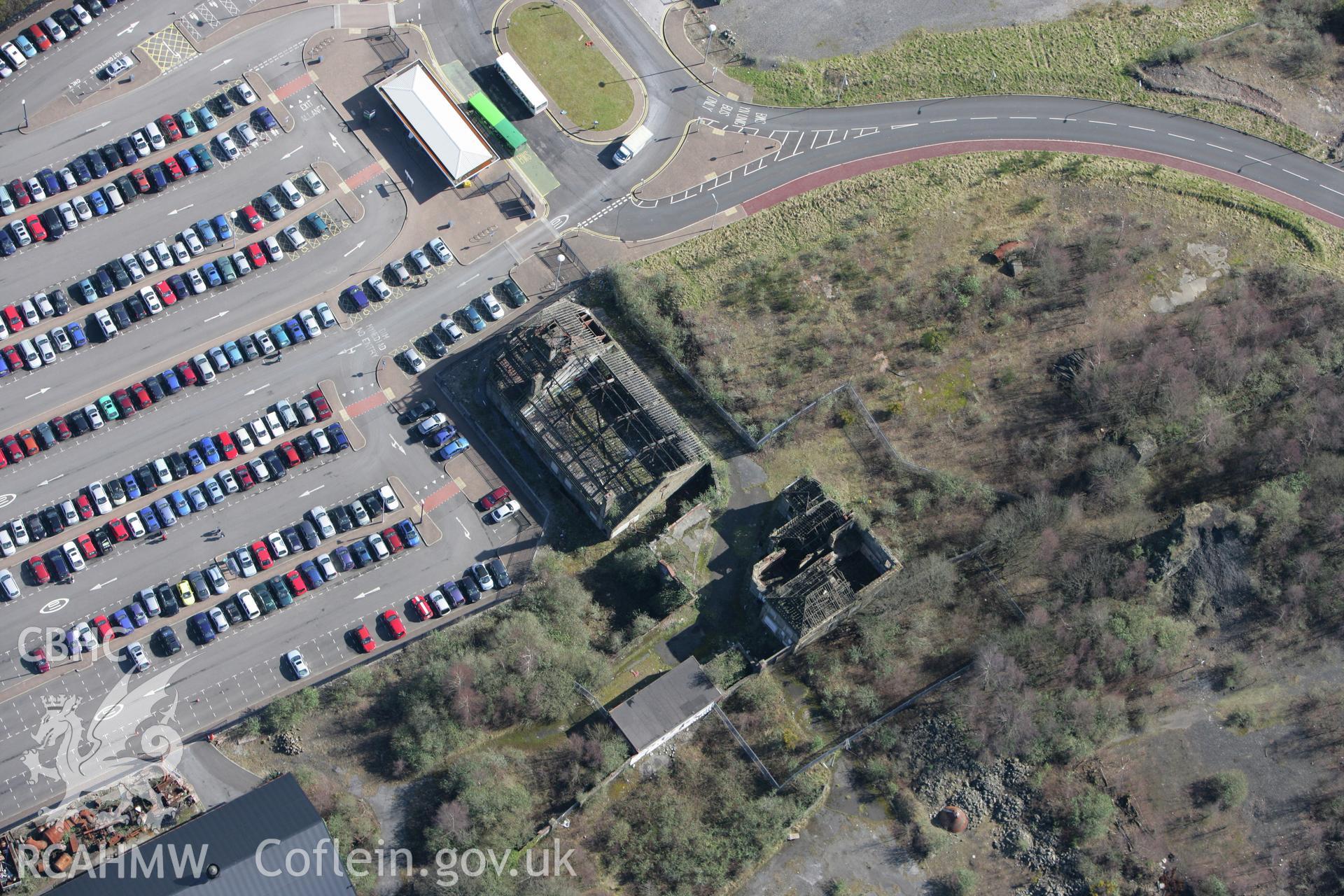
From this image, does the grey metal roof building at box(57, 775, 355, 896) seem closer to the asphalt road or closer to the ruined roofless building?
the asphalt road

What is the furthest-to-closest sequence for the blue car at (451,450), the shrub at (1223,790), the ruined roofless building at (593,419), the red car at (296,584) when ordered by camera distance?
the blue car at (451,450) < the ruined roofless building at (593,419) < the red car at (296,584) < the shrub at (1223,790)

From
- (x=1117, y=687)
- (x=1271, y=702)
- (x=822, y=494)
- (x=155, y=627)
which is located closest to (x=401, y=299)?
(x=155, y=627)

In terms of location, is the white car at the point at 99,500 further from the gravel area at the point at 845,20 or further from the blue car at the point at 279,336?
the gravel area at the point at 845,20

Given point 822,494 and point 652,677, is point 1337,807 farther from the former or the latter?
point 652,677

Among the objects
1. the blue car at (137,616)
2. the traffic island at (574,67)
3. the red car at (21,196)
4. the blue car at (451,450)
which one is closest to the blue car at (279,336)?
the blue car at (451,450)

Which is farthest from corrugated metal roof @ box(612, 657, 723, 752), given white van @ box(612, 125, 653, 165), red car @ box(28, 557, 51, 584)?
white van @ box(612, 125, 653, 165)

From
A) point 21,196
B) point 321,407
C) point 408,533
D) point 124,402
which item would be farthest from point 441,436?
point 21,196

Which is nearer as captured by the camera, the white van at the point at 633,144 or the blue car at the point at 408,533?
the blue car at the point at 408,533

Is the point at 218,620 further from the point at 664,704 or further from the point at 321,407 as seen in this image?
the point at 664,704
